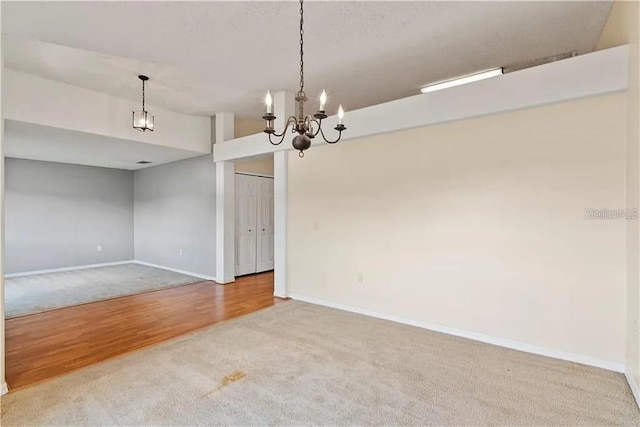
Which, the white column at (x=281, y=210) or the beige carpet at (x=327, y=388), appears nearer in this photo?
the beige carpet at (x=327, y=388)

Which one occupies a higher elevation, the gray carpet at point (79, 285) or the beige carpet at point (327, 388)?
the gray carpet at point (79, 285)

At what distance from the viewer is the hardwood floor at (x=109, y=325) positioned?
2861 mm

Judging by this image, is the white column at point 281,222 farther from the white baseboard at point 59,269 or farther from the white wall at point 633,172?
the white baseboard at point 59,269

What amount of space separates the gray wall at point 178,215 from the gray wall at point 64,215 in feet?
1.29

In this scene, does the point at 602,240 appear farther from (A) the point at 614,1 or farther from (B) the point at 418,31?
(B) the point at 418,31

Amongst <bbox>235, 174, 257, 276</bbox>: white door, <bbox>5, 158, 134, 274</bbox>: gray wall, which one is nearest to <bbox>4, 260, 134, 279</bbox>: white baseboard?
<bbox>5, 158, 134, 274</bbox>: gray wall

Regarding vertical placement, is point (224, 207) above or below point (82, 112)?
below

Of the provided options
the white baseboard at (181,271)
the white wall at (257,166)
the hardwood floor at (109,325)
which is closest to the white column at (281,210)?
the hardwood floor at (109,325)

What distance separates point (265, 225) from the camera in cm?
700

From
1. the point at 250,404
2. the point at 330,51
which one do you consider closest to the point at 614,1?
the point at 330,51

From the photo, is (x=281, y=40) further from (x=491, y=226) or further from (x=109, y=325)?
(x=109, y=325)

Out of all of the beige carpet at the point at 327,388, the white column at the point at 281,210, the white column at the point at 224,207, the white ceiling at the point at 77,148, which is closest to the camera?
the beige carpet at the point at 327,388

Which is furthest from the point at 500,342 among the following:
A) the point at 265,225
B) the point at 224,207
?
the point at 265,225

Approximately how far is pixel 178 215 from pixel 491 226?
585 centimetres
